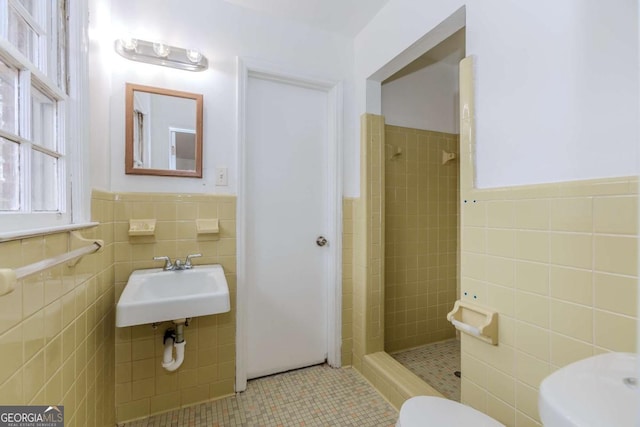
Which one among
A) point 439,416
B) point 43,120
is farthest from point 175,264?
point 439,416

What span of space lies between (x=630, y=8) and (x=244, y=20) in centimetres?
177

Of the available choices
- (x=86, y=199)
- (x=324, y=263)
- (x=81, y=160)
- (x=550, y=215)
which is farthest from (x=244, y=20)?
(x=550, y=215)

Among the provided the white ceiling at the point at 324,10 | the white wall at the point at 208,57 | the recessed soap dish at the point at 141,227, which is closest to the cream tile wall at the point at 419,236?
the white ceiling at the point at 324,10

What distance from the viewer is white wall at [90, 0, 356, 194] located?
1.46 meters

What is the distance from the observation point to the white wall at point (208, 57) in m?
1.46

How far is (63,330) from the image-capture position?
855 mm

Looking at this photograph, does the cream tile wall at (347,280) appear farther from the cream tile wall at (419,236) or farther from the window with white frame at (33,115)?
the window with white frame at (33,115)

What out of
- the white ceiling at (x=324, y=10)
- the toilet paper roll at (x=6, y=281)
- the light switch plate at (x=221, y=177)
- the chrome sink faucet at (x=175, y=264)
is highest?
the white ceiling at (x=324, y=10)

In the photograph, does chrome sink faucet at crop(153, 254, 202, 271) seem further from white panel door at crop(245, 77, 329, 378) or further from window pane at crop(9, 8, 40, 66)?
window pane at crop(9, 8, 40, 66)

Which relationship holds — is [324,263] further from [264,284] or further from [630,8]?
[630,8]

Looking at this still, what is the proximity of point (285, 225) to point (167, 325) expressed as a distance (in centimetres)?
90

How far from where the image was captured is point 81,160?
3.40 feet

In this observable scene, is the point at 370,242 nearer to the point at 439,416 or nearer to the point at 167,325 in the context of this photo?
the point at 439,416

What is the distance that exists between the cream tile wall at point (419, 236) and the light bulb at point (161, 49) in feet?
4.98
